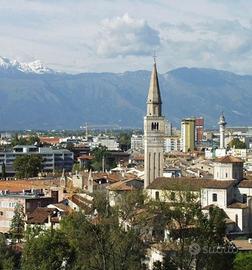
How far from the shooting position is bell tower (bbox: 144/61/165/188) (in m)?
64.8

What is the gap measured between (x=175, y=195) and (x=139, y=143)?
512 feet

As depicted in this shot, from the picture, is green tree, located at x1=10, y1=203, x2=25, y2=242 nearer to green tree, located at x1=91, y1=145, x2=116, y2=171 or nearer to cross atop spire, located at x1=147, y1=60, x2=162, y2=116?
cross atop spire, located at x1=147, y1=60, x2=162, y2=116

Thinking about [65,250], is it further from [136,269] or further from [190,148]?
[190,148]

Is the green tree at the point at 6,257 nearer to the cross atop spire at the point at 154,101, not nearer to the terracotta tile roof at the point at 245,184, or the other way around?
the terracotta tile roof at the point at 245,184

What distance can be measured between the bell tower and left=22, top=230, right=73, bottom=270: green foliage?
2814cm

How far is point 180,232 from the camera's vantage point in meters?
34.1

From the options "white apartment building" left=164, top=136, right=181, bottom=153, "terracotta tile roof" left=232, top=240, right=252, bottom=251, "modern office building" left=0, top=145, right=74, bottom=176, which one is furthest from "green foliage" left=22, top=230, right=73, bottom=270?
"white apartment building" left=164, top=136, right=181, bottom=153

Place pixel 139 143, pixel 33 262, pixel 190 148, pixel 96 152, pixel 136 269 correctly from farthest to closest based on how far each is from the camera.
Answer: pixel 139 143, pixel 190 148, pixel 96 152, pixel 33 262, pixel 136 269

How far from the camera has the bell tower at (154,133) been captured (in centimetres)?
6481

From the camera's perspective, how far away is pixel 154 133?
214ft

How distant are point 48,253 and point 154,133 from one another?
30251 mm

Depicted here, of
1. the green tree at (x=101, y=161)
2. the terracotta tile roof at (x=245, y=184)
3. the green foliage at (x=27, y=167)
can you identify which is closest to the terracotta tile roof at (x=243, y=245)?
the terracotta tile roof at (x=245, y=184)

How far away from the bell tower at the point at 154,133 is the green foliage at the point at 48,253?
28138 mm

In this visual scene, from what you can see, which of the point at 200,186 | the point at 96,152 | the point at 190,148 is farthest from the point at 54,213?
the point at 190,148
